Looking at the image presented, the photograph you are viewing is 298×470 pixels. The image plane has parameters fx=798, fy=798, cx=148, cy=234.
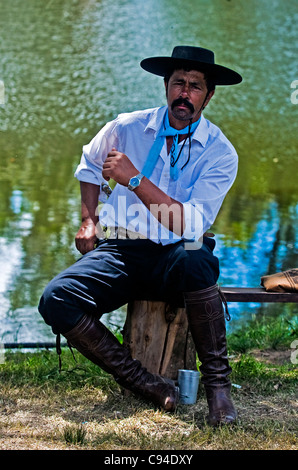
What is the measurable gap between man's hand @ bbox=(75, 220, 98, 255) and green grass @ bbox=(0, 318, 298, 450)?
0.65 m

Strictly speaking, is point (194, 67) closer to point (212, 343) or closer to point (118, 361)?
point (212, 343)

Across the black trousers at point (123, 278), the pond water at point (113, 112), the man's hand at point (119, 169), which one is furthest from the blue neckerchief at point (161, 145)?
the pond water at point (113, 112)

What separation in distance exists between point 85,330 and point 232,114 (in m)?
8.46

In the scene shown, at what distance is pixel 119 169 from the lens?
355cm

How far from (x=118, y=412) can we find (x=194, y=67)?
5.40ft

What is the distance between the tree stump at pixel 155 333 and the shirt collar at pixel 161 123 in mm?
800

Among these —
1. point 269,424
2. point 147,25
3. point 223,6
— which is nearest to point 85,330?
point 269,424

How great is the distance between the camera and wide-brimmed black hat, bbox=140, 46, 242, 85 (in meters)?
3.73

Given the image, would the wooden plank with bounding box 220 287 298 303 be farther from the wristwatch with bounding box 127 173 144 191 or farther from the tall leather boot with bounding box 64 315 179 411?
the wristwatch with bounding box 127 173 144 191

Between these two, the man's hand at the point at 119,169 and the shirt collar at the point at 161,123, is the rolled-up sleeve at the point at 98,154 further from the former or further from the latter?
the man's hand at the point at 119,169

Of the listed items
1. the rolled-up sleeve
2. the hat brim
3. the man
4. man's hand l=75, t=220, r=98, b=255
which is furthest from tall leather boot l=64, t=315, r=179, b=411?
the hat brim

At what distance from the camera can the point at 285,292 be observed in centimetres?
396

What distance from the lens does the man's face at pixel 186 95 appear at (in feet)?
12.4

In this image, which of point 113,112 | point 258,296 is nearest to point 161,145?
point 258,296
